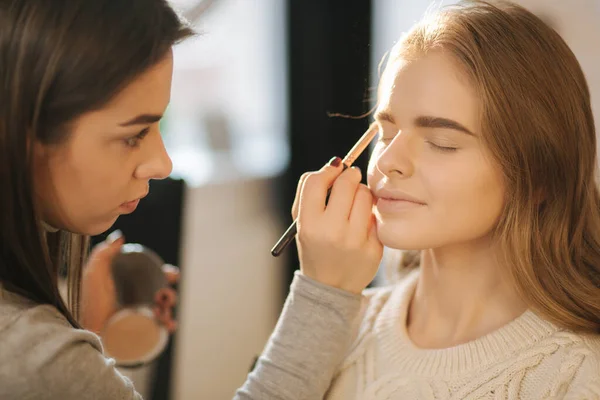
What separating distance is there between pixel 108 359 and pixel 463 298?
0.52 meters

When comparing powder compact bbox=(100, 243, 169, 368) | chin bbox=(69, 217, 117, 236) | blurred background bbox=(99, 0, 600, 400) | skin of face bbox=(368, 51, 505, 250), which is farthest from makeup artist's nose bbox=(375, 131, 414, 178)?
blurred background bbox=(99, 0, 600, 400)

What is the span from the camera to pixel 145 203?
1.87 meters

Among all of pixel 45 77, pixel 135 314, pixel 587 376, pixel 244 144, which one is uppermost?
pixel 45 77

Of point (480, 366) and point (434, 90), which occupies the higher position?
point (434, 90)

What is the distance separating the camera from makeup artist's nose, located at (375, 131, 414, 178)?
94cm

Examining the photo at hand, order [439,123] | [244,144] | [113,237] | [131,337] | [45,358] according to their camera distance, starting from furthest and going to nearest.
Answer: [244,144] < [113,237] < [131,337] < [439,123] < [45,358]

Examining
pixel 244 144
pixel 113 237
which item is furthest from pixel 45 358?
pixel 244 144

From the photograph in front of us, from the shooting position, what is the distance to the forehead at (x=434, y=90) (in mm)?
915

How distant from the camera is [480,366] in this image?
0.95 m

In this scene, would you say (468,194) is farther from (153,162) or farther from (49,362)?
(49,362)

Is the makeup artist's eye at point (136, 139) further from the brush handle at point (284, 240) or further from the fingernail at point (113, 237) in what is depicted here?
the fingernail at point (113, 237)

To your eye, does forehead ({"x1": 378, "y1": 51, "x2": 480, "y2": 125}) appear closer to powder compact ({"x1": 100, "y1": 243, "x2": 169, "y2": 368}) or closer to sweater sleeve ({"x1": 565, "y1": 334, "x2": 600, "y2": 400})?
sweater sleeve ({"x1": 565, "y1": 334, "x2": 600, "y2": 400})

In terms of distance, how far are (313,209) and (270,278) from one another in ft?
4.91

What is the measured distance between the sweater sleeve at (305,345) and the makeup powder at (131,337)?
15.9 inches
